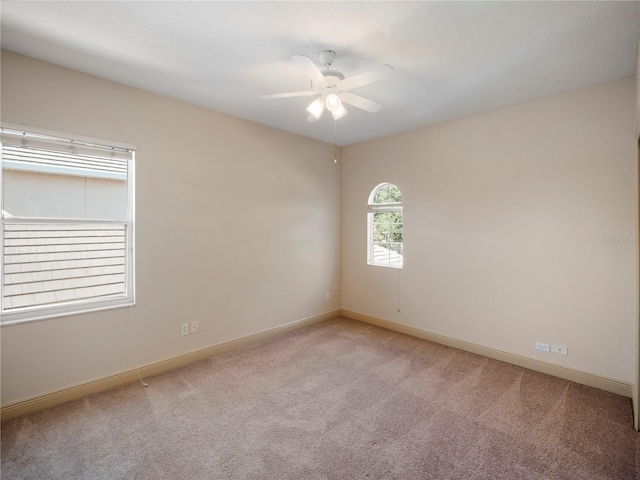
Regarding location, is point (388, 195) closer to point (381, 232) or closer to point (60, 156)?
point (381, 232)

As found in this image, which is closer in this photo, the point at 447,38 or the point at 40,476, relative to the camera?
the point at 40,476

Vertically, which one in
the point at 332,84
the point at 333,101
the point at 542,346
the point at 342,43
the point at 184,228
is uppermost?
the point at 342,43

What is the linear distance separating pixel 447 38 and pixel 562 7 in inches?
24.6

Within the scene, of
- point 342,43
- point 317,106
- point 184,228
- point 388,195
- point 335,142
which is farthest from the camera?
point 335,142

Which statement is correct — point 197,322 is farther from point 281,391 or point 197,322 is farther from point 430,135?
point 430,135

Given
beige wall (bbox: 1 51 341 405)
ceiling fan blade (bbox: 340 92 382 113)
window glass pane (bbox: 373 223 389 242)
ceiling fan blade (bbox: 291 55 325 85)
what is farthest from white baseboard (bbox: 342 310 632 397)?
ceiling fan blade (bbox: 291 55 325 85)

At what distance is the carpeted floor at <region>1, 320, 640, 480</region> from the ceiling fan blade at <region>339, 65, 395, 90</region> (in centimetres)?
242

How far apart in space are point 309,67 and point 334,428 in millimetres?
2478

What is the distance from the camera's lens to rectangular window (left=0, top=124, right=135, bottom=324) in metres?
2.35

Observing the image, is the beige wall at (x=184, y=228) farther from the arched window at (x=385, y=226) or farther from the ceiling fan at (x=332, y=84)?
the ceiling fan at (x=332, y=84)

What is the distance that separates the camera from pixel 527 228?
310 cm

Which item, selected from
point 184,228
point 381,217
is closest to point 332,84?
point 184,228

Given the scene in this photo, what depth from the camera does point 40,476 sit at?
178cm

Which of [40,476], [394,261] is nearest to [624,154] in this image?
[394,261]
